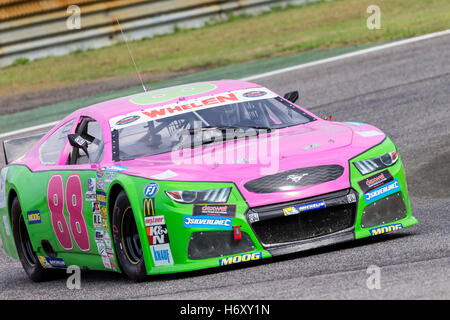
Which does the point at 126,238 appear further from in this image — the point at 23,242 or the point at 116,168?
the point at 23,242

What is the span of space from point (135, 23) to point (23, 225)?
11114 mm

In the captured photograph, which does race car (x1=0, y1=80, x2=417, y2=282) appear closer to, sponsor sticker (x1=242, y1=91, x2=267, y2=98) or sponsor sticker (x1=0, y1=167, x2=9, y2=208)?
sponsor sticker (x1=242, y1=91, x2=267, y2=98)

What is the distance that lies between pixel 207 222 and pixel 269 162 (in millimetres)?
601

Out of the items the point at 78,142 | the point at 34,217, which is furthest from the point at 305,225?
the point at 34,217

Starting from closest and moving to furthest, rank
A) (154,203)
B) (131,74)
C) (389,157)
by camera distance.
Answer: (154,203) < (389,157) < (131,74)

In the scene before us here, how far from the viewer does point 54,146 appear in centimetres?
860

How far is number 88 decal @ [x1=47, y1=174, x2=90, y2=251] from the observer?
7.61 metres

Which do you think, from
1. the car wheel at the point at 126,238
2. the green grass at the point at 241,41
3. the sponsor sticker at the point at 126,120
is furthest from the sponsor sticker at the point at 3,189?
the green grass at the point at 241,41

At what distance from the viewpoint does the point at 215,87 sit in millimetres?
8383

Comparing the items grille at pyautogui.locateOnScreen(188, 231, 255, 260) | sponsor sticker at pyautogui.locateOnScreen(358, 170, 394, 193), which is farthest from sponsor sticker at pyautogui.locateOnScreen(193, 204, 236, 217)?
sponsor sticker at pyautogui.locateOnScreen(358, 170, 394, 193)

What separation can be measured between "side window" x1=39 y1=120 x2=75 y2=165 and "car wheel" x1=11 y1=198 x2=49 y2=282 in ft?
1.44

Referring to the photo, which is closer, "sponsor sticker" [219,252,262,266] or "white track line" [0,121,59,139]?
"sponsor sticker" [219,252,262,266]
